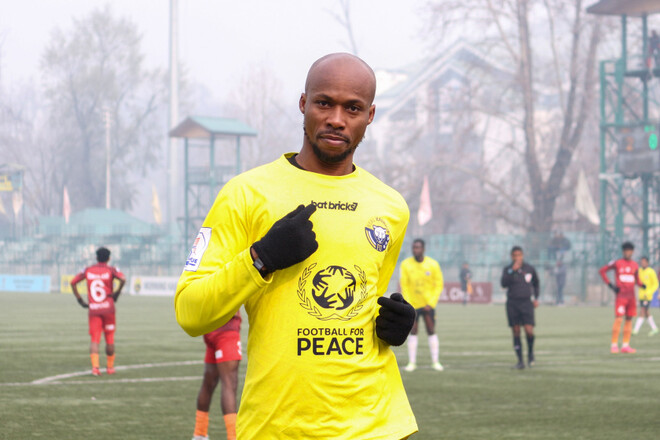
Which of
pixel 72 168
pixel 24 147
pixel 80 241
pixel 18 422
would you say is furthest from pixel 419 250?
pixel 24 147

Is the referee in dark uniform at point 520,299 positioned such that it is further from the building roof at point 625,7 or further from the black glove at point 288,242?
the building roof at point 625,7

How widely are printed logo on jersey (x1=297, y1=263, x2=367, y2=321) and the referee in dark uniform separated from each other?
13724mm

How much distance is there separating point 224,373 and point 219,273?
20.3 feet

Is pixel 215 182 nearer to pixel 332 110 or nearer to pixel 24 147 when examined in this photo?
pixel 24 147

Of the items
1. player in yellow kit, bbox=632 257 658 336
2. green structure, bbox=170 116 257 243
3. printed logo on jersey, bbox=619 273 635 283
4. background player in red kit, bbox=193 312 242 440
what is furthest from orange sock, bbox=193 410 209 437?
green structure, bbox=170 116 257 243

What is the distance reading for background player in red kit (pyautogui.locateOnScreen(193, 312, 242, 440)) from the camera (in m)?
9.43

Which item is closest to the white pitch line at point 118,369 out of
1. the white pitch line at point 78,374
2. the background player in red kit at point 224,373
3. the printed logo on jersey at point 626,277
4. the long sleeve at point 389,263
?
the white pitch line at point 78,374

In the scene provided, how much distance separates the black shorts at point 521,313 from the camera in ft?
56.4

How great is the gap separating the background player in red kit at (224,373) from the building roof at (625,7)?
1372 inches

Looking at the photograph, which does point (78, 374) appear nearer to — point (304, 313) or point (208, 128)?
point (304, 313)

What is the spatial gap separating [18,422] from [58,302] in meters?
32.0

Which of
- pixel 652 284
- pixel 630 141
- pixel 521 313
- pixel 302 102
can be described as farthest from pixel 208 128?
pixel 302 102

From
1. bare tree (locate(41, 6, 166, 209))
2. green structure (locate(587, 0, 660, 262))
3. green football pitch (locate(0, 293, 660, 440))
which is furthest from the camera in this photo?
bare tree (locate(41, 6, 166, 209))

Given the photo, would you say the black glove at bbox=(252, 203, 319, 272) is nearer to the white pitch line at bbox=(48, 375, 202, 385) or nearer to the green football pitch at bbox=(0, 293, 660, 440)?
the green football pitch at bbox=(0, 293, 660, 440)
